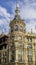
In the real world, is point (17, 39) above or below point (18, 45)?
above

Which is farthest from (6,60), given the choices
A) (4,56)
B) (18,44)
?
(18,44)

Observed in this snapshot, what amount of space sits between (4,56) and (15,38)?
19.3 ft

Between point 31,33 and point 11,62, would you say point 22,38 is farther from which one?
point 11,62

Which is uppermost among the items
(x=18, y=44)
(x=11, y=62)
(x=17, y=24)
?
(x=17, y=24)

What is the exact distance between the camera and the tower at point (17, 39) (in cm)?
5619

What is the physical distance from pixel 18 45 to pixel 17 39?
1.57 meters

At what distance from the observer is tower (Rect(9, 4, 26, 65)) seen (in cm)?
5619

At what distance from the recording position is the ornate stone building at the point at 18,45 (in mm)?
56406

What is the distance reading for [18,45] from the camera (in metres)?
56.7

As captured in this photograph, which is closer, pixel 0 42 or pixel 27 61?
pixel 27 61

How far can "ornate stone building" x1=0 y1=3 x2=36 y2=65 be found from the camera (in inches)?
2221

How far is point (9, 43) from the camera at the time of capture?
58.3 m

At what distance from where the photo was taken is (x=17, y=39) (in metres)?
57.0

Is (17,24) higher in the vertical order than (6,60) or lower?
higher
